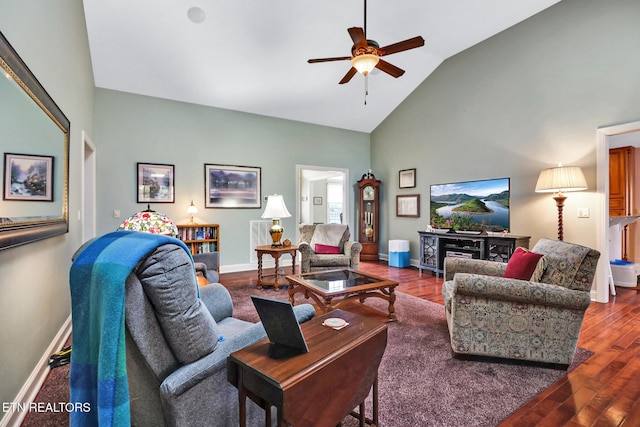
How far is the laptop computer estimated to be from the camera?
105cm

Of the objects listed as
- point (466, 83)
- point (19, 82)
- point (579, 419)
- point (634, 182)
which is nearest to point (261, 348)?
point (579, 419)

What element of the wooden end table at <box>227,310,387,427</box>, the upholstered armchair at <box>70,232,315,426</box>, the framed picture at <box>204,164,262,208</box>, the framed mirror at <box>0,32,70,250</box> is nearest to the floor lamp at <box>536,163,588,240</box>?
the wooden end table at <box>227,310,387,427</box>

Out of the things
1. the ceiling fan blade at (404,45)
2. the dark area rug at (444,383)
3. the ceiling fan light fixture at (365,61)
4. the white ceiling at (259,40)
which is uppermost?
the white ceiling at (259,40)

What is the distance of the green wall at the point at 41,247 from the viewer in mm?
1512

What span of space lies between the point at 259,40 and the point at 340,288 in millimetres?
3408

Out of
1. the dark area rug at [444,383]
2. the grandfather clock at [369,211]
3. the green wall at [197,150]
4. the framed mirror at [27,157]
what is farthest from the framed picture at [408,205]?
the framed mirror at [27,157]

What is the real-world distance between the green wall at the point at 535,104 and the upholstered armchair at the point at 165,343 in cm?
440

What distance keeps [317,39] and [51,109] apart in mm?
3239

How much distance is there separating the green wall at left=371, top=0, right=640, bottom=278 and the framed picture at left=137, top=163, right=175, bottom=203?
14.5 feet

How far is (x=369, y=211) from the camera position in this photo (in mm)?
6492

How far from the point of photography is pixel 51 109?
2.08m

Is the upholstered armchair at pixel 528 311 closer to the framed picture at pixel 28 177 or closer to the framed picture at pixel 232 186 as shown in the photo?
the framed picture at pixel 28 177

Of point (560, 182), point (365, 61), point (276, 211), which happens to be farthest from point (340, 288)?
point (560, 182)

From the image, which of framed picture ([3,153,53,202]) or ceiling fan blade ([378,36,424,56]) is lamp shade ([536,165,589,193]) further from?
framed picture ([3,153,53,202])
